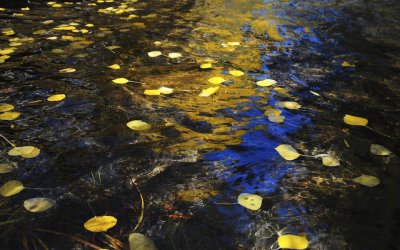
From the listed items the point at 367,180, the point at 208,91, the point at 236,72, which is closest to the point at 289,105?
the point at 208,91

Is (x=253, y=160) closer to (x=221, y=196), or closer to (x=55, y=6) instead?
(x=221, y=196)

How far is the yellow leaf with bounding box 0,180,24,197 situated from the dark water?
4cm

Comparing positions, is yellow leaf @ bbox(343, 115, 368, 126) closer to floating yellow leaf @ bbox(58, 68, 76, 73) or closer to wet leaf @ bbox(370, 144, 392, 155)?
wet leaf @ bbox(370, 144, 392, 155)

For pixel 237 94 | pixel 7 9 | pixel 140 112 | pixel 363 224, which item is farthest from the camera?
pixel 7 9

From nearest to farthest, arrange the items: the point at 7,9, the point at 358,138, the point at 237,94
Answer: the point at 358,138, the point at 237,94, the point at 7,9

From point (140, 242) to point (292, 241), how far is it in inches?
23.8

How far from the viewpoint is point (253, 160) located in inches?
78.0

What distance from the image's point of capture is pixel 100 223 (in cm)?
154

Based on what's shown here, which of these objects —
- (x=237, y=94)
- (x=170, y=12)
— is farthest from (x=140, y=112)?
(x=170, y=12)

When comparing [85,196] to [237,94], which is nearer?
[85,196]

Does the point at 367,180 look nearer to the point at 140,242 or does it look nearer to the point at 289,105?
the point at 289,105

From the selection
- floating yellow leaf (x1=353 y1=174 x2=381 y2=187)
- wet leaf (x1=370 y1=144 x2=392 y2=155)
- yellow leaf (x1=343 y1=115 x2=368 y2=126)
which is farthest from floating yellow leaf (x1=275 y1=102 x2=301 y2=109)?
floating yellow leaf (x1=353 y1=174 x2=381 y2=187)

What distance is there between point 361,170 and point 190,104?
1161 mm

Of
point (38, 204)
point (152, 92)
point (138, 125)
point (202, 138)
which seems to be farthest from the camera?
point (152, 92)
